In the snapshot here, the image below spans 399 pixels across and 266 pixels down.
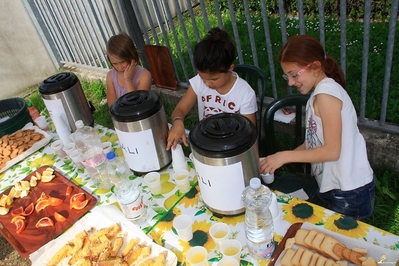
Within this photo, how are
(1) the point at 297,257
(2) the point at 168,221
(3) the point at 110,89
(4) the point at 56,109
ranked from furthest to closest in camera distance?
1. (3) the point at 110,89
2. (4) the point at 56,109
3. (2) the point at 168,221
4. (1) the point at 297,257

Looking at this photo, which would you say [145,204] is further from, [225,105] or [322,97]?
[322,97]

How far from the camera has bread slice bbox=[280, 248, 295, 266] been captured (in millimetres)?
1197

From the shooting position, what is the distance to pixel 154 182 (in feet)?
5.69

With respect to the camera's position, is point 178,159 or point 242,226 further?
point 178,159

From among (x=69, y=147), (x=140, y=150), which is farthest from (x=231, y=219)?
(x=69, y=147)

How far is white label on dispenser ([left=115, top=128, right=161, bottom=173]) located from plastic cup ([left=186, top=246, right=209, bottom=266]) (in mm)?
640

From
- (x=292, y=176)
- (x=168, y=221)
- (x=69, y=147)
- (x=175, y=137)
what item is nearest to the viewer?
(x=168, y=221)

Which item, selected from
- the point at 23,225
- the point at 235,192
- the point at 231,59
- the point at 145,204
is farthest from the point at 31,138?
the point at 235,192

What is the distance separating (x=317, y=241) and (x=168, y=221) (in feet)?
2.28

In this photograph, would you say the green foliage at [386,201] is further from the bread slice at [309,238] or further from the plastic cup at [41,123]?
the plastic cup at [41,123]

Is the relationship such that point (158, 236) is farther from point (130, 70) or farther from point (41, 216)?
point (130, 70)

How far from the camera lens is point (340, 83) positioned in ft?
5.57

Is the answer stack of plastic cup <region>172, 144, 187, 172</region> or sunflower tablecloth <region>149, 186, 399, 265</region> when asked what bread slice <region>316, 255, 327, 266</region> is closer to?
sunflower tablecloth <region>149, 186, 399, 265</region>

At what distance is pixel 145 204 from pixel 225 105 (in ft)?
2.90
